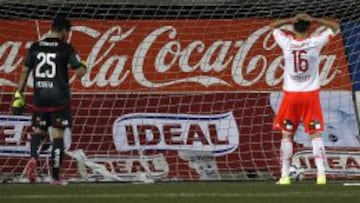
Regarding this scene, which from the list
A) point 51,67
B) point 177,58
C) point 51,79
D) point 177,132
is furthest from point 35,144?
point 177,58

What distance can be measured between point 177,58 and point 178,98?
524 millimetres

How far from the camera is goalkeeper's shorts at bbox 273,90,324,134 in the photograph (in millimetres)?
7699

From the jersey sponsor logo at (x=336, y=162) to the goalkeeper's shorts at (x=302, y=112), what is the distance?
187 centimetres

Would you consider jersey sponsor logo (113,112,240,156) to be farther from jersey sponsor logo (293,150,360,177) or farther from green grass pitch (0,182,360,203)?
green grass pitch (0,182,360,203)

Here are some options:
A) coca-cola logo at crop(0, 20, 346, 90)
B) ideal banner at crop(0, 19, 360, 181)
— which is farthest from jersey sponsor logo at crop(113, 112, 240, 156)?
coca-cola logo at crop(0, 20, 346, 90)

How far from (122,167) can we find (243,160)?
1432mm

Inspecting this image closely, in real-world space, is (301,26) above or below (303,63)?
above

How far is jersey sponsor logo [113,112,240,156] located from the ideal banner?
0.5 inches

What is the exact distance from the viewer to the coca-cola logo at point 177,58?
9.93 metres

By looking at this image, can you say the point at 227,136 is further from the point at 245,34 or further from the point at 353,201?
the point at 353,201

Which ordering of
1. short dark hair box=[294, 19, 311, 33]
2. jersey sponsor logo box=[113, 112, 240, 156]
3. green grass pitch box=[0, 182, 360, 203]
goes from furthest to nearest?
1. jersey sponsor logo box=[113, 112, 240, 156]
2. short dark hair box=[294, 19, 311, 33]
3. green grass pitch box=[0, 182, 360, 203]

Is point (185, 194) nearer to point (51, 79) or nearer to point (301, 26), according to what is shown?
point (51, 79)

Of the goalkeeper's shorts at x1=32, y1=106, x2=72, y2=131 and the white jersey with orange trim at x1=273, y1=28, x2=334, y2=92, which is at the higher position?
the white jersey with orange trim at x1=273, y1=28, x2=334, y2=92

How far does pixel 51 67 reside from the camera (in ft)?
25.1
